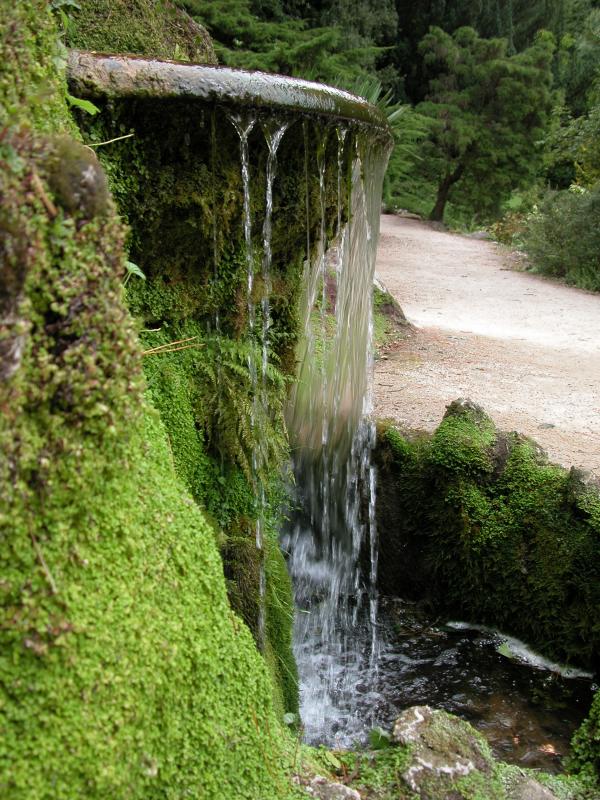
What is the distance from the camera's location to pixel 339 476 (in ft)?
17.8

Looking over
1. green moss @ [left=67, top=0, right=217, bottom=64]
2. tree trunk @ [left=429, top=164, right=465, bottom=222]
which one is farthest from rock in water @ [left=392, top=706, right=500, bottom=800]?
tree trunk @ [left=429, top=164, right=465, bottom=222]

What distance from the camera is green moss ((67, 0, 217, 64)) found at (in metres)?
3.49

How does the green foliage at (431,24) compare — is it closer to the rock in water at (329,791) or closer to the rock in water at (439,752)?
the rock in water at (439,752)

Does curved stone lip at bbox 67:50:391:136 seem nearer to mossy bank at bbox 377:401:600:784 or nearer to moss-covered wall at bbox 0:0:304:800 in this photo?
moss-covered wall at bbox 0:0:304:800

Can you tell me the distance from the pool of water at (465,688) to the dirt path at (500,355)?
4.79ft

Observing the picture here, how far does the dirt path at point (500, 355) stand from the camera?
607 cm

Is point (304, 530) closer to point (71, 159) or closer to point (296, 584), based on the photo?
point (296, 584)

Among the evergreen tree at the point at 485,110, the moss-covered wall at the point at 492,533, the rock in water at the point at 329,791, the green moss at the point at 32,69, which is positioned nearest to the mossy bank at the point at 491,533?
the moss-covered wall at the point at 492,533

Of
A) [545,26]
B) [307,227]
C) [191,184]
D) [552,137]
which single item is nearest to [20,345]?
[191,184]

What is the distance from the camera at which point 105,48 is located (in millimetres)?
3582

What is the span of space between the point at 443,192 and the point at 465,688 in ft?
61.2

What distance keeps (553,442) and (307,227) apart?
301 cm

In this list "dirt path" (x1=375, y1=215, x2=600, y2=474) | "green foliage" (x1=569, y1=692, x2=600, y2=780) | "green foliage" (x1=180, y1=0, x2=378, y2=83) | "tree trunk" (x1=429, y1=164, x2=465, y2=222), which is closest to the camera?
"green foliage" (x1=569, y1=692, x2=600, y2=780)

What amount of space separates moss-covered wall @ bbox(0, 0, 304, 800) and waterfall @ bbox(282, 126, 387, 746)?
2.18 meters
